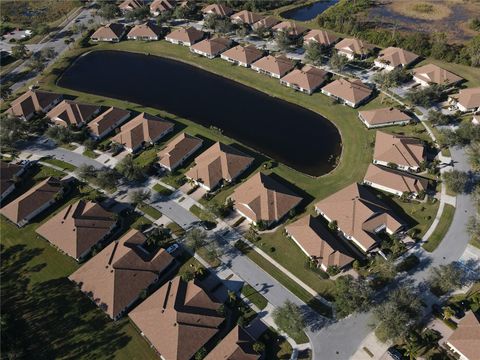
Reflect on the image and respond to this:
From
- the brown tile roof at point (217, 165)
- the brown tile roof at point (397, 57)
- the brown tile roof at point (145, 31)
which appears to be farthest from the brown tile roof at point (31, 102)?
the brown tile roof at point (397, 57)

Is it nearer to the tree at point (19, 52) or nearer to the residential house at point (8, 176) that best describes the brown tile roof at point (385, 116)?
the residential house at point (8, 176)

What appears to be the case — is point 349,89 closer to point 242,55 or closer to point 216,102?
point 216,102

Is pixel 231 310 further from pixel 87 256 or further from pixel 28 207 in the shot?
pixel 28 207

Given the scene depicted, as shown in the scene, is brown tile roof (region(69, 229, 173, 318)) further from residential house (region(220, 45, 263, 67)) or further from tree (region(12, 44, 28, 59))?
tree (region(12, 44, 28, 59))

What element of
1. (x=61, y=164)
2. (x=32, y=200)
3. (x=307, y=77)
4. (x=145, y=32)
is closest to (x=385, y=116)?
(x=307, y=77)

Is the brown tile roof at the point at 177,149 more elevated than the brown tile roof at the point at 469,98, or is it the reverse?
the brown tile roof at the point at 469,98

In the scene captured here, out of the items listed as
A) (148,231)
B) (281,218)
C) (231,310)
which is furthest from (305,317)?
(148,231)
